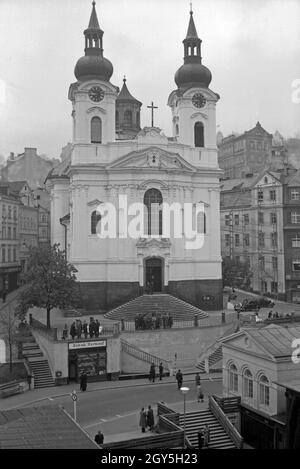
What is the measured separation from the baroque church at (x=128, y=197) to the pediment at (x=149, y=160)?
82 mm

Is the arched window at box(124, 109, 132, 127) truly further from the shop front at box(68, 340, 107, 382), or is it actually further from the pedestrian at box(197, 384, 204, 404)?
the pedestrian at box(197, 384, 204, 404)

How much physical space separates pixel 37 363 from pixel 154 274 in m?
15.9

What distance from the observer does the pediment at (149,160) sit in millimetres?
48531

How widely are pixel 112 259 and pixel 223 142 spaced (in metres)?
44.1

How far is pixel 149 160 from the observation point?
48.8 metres

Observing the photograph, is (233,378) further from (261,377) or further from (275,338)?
(275,338)

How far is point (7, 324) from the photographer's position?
3719 centimetres

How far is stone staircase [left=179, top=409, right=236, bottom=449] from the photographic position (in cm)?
2575

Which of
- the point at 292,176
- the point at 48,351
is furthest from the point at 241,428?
the point at 292,176

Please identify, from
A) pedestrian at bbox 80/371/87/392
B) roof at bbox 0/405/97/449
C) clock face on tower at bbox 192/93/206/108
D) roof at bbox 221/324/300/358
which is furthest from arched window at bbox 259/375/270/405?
clock face on tower at bbox 192/93/206/108

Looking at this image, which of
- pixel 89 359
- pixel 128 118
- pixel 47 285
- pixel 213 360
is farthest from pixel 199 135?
pixel 89 359

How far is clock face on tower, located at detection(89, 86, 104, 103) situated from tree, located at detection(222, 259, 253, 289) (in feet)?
66.4

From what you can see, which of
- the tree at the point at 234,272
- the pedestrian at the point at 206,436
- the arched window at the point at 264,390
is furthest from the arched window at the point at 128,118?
the pedestrian at the point at 206,436

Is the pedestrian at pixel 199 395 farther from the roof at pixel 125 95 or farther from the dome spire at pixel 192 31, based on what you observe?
the roof at pixel 125 95
